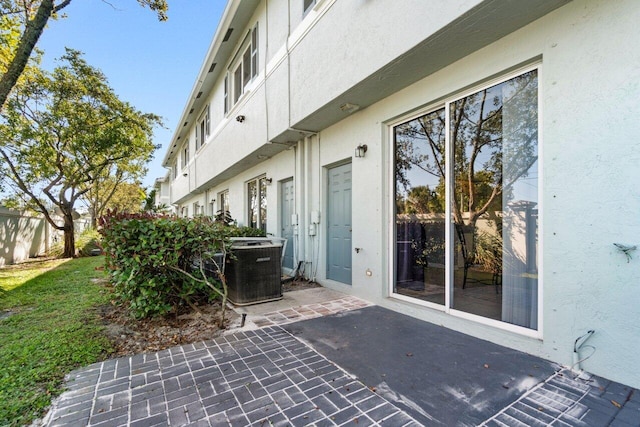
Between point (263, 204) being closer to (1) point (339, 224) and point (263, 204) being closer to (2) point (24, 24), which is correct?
(1) point (339, 224)

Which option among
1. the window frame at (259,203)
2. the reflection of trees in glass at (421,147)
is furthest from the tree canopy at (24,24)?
the reflection of trees in glass at (421,147)

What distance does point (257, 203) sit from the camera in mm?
10117

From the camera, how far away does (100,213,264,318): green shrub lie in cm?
409

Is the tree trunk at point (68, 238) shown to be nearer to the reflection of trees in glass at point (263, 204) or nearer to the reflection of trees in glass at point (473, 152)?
the reflection of trees in glass at point (263, 204)

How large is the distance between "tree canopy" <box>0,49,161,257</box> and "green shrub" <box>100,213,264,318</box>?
37.8 ft

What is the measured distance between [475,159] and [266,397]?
346 cm

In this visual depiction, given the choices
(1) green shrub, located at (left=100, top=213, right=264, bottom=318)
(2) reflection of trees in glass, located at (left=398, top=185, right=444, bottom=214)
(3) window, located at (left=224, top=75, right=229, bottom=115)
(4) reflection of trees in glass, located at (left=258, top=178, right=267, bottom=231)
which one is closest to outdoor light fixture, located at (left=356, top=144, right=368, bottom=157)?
(2) reflection of trees in glass, located at (left=398, top=185, right=444, bottom=214)

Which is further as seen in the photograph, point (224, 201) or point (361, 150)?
point (224, 201)

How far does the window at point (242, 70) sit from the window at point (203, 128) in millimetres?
2828

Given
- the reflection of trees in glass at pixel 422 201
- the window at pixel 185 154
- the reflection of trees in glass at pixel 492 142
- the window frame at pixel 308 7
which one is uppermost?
the window frame at pixel 308 7

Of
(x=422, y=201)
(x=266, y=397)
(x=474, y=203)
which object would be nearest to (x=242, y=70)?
(x=422, y=201)

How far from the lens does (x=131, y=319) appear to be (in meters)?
4.45

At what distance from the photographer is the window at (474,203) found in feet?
10.5

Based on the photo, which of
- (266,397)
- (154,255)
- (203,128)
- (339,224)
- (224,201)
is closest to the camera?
(266,397)
